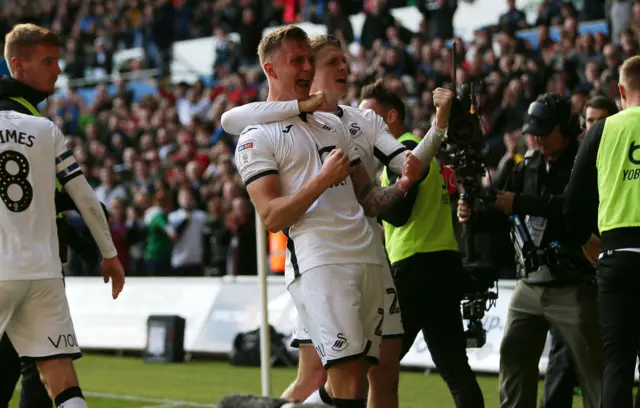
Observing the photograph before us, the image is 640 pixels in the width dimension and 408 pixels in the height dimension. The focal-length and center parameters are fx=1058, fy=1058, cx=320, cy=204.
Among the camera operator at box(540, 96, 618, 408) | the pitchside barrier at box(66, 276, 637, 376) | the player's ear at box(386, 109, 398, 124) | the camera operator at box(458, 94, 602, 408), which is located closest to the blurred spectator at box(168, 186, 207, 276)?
the pitchside barrier at box(66, 276, 637, 376)

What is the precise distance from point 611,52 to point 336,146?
9.65 m

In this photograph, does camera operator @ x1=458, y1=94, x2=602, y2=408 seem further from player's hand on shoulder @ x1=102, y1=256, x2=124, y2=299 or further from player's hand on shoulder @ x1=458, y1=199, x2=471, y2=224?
player's hand on shoulder @ x1=102, y1=256, x2=124, y2=299

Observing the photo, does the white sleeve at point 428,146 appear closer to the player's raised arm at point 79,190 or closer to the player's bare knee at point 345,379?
the player's bare knee at point 345,379

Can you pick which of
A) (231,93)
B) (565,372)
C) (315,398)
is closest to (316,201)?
(315,398)

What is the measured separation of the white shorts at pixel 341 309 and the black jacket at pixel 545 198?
1.77 meters

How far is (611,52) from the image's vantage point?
1404 cm

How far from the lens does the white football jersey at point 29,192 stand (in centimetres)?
549

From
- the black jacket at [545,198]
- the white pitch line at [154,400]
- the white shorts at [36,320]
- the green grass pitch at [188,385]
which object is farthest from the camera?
the green grass pitch at [188,385]

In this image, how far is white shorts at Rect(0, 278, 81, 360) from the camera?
17.8 feet

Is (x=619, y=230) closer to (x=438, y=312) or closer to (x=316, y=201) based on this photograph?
(x=438, y=312)

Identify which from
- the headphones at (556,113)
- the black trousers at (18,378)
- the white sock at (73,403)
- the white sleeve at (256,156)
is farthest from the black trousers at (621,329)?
the black trousers at (18,378)

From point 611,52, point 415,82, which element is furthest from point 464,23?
point 611,52

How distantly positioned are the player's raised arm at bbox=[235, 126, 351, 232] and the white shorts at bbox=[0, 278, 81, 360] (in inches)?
49.7

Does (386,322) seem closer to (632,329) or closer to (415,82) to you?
(632,329)
